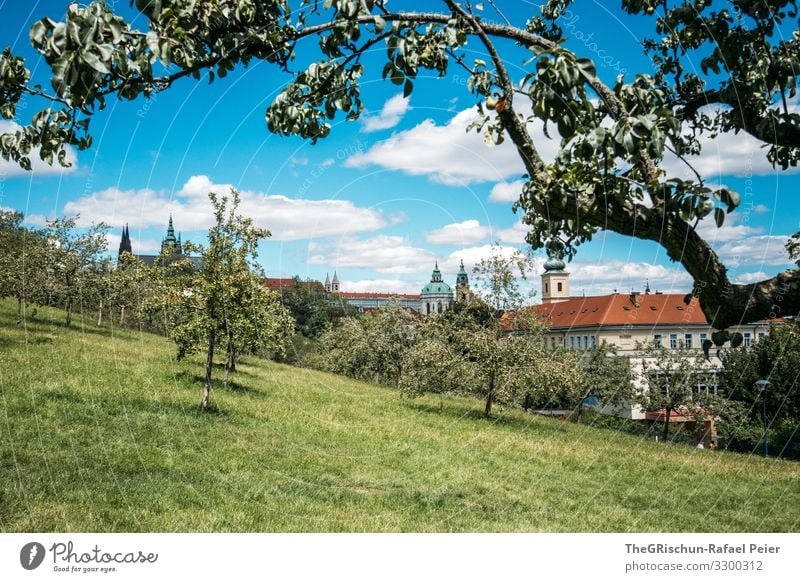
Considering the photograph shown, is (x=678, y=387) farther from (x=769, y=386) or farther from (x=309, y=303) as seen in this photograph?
(x=309, y=303)

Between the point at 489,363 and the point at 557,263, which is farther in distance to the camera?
the point at 489,363

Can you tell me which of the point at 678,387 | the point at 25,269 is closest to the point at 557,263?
the point at 25,269

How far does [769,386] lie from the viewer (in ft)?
107

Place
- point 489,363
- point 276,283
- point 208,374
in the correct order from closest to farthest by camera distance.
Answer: point 208,374 < point 276,283 < point 489,363

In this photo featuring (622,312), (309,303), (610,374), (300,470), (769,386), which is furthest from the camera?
(622,312)

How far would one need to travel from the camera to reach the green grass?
648 cm

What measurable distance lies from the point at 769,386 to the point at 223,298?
3087cm

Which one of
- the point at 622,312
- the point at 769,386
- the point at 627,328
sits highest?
the point at 622,312

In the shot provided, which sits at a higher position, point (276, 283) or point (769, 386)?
point (276, 283)

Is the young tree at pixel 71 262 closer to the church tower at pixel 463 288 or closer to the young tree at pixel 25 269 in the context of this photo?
the young tree at pixel 25 269

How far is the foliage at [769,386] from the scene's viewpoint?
20873mm

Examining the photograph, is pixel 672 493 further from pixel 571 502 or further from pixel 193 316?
pixel 193 316

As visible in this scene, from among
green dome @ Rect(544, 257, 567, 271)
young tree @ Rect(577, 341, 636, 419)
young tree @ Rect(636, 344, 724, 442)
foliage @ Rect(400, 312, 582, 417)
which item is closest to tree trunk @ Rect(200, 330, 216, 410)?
green dome @ Rect(544, 257, 567, 271)
